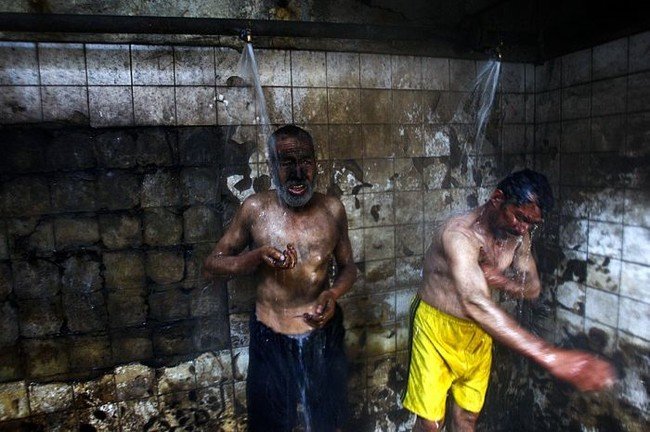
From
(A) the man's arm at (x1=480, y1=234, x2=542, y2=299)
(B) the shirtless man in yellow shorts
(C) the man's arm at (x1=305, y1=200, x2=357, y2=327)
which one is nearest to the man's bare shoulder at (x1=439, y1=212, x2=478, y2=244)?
(B) the shirtless man in yellow shorts

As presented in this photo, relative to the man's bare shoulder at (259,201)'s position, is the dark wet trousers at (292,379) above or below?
below

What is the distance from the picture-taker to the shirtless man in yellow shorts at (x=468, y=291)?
2723 millimetres

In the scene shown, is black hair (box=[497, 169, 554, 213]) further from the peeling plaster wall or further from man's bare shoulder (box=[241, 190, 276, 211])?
man's bare shoulder (box=[241, 190, 276, 211])

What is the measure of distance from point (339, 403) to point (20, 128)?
3.23 metres

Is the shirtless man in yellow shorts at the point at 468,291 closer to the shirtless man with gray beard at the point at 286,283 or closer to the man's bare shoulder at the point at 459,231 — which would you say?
the man's bare shoulder at the point at 459,231

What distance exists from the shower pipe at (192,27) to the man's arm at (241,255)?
1.28m

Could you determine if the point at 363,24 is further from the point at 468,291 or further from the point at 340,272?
the point at 468,291

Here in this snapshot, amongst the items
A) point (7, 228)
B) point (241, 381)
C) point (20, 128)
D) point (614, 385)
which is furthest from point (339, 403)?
point (20, 128)

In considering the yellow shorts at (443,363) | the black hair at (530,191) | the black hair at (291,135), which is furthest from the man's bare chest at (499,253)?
the black hair at (291,135)

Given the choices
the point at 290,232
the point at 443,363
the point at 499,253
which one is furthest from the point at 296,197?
the point at 443,363

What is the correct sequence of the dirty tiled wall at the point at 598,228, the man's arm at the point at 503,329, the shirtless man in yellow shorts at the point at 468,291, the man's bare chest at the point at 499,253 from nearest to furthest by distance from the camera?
the man's arm at the point at 503,329 → the shirtless man in yellow shorts at the point at 468,291 → the man's bare chest at the point at 499,253 → the dirty tiled wall at the point at 598,228

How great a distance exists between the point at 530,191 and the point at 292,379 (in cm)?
223

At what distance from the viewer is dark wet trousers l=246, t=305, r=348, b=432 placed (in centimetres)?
303

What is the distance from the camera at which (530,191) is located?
8.96 feet
